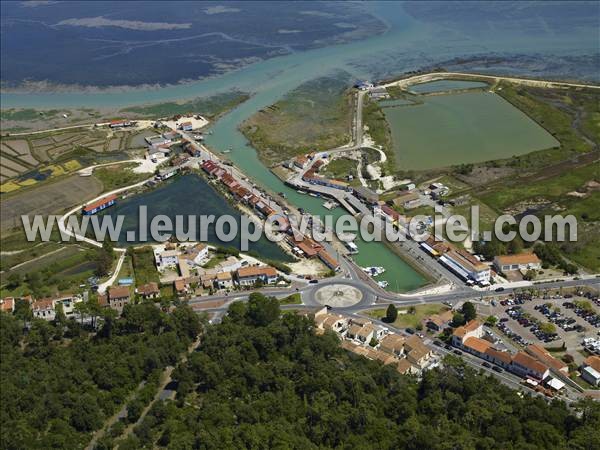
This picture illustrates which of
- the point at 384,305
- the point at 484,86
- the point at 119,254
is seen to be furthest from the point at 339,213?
the point at 484,86

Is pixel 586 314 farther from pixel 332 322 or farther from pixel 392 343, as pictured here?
pixel 332 322

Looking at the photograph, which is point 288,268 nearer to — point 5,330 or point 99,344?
point 99,344

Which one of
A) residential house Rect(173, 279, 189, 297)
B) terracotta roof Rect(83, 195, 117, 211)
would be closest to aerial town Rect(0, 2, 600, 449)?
terracotta roof Rect(83, 195, 117, 211)

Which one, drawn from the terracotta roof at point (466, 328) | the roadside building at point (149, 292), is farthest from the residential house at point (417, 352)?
the roadside building at point (149, 292)

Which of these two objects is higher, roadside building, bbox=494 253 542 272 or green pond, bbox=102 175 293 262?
roadside building, bbox=494 253 542 272

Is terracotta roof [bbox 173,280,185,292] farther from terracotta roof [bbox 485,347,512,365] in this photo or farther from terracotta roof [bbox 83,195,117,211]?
terracotta roof [bbox 485,347,512,365]
